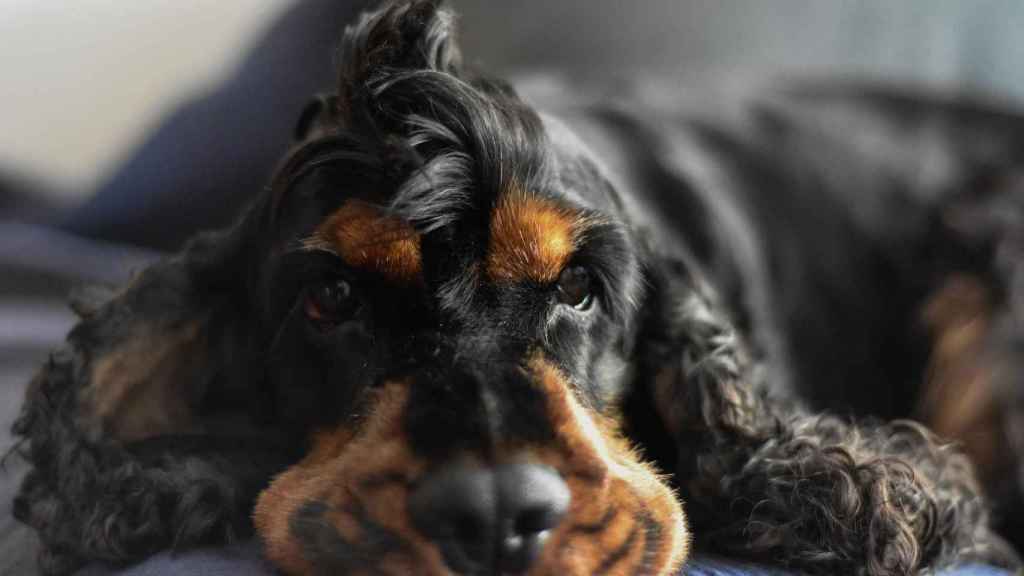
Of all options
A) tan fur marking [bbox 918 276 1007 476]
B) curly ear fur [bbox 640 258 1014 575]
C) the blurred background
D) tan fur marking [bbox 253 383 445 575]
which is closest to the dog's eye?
tan fur marking [bbox 253 383 445 575]

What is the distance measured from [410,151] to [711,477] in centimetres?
75

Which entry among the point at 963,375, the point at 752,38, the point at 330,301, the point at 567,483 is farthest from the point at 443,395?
the point at 752,38

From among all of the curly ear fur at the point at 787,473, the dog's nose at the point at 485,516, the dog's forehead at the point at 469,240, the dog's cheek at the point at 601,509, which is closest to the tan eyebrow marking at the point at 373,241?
the dog's forehead at the point at 469,240

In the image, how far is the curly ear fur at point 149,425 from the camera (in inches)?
56.2

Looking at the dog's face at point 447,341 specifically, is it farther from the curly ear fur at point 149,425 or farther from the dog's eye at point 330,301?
the curly ear fur at point 149,425

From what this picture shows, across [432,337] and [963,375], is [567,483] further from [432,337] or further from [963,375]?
[963,375]

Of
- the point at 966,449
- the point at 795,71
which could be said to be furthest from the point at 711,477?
the point at 795,71

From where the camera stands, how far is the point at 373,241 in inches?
54.9

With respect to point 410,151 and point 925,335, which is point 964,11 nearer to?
point 925,335

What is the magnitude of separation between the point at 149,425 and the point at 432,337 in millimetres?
697

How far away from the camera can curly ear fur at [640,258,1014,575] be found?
Result: 57.3 inches

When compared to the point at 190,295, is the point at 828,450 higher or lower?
lower

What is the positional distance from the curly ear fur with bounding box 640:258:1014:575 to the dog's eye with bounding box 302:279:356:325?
59 cm

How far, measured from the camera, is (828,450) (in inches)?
62.2
